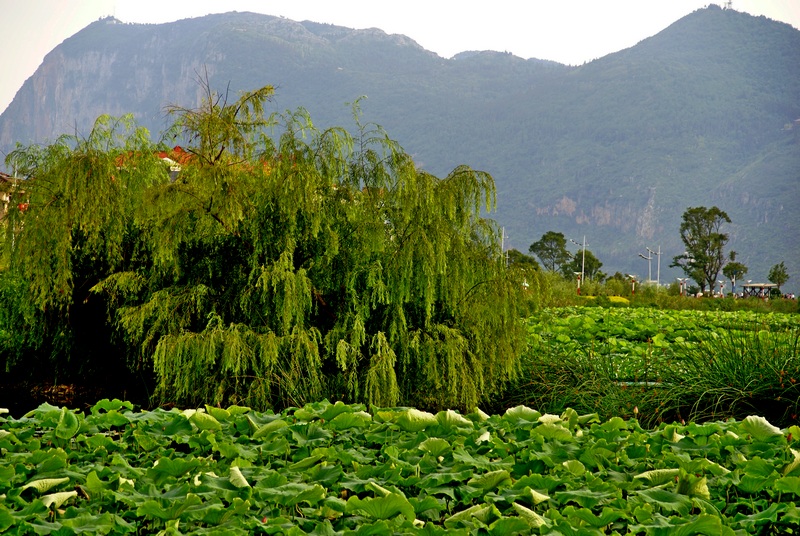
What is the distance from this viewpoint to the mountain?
98.0m

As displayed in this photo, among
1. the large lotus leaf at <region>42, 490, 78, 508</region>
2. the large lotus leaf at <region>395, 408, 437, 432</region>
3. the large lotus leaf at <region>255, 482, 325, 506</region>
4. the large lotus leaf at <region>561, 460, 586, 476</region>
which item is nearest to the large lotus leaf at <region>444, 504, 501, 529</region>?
the large lotus leaf at <region>255, 482, 325, 506</region>

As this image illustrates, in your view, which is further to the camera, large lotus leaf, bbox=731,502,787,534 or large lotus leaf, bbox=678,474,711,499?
large lotus leaf, bbox=678,474,711,499

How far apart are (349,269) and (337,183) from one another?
0.85m

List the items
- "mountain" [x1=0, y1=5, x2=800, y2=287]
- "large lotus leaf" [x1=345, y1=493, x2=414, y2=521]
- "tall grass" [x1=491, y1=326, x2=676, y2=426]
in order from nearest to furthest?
"large lotus leaf" [x1=345, y1=493, x2=414, y2=521] → "tall grass" [x1=491, y1=326, x2=676, y2=426] → "mountain" [x1=0, y1=5, x2=800, y2=287]

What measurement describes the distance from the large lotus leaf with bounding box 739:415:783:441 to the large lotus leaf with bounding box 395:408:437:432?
1.23m

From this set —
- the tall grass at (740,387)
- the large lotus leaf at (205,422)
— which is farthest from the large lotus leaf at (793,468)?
the tall grass at (740,387)

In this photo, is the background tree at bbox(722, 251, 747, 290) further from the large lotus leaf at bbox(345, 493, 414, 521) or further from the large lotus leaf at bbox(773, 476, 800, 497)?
Result: the large lotus leaf at bbox(345, 493, 414, 521)

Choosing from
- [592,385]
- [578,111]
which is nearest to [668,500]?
[592,385]

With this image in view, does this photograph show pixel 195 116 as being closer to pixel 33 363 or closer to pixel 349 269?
pixel 349 269

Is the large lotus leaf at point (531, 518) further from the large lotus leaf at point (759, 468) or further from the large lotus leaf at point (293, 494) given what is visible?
the large lotus leaf at point (759, 468)

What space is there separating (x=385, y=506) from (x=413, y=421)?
3.48 ft

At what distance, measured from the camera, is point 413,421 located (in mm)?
3082

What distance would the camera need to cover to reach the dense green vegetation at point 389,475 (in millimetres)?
2029

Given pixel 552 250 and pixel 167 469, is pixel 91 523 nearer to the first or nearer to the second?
pixel 167 469
